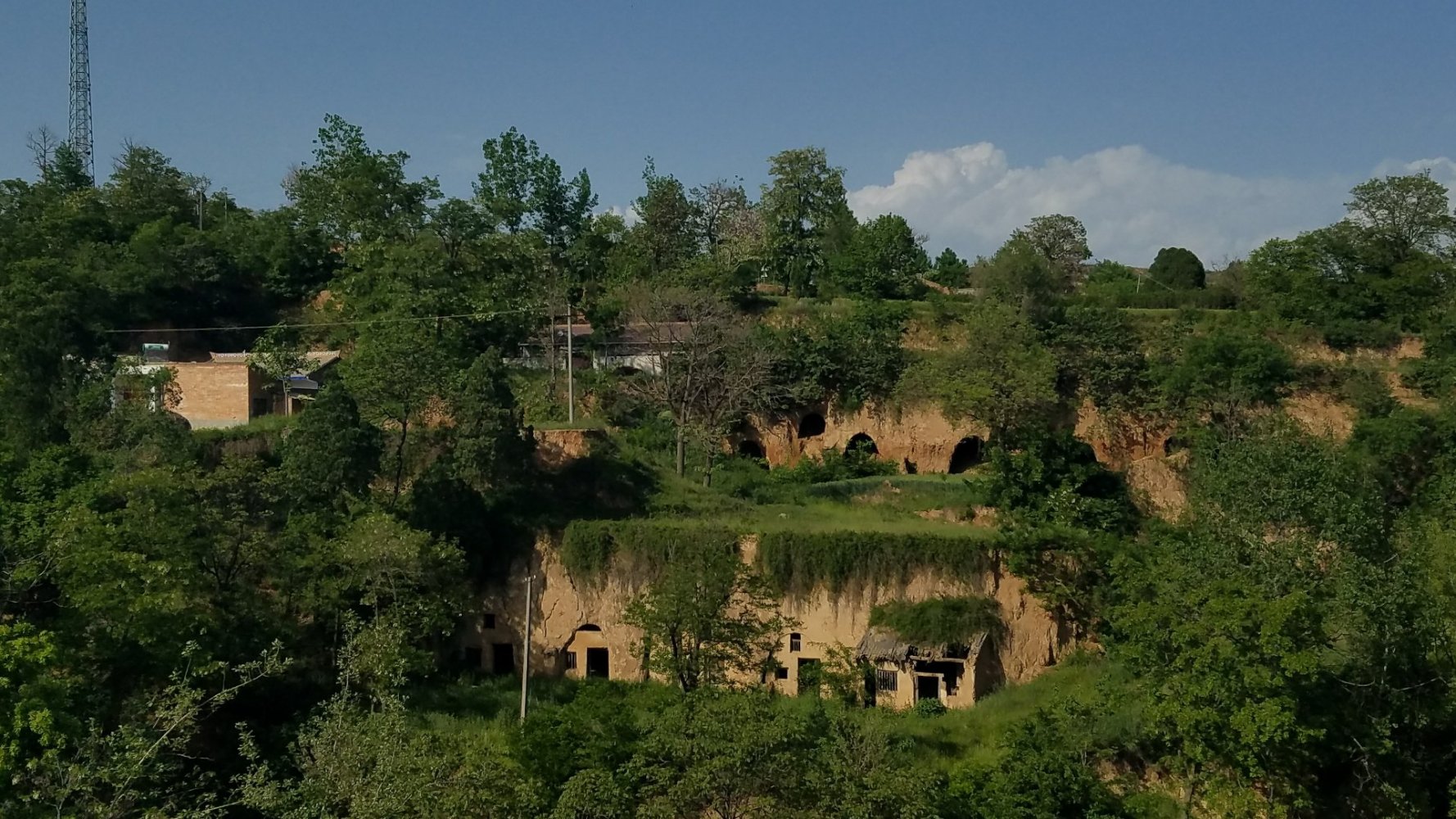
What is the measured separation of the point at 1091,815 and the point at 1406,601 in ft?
17.9

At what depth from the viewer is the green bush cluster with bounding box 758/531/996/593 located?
21.7 meters

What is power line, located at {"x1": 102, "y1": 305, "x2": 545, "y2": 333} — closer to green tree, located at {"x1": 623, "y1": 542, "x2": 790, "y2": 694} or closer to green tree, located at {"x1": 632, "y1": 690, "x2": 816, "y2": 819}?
green tree, located at {"x1": 623, "y1": 542, "x2": 790, "y2": 694}

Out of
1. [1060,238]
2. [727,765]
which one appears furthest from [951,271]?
[727,765]

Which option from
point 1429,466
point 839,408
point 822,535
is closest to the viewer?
point 822,535

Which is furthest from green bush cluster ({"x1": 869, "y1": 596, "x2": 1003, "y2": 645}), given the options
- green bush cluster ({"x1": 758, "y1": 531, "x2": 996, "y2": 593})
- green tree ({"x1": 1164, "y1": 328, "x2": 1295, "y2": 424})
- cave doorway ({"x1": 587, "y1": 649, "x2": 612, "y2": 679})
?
green tree ({"x1": 1164, "y1": 328, "x2": 1295, "y2": 424})

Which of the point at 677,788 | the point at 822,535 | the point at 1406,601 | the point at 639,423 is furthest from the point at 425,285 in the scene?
the point at 1406,601

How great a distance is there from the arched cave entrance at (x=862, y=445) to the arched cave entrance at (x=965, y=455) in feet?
6.28

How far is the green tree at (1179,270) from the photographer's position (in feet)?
133

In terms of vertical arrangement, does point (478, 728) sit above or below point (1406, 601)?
below

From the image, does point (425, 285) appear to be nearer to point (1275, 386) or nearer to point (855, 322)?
point (855, 322)

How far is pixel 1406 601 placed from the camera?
1716cm

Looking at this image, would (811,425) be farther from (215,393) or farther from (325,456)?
(215,393)

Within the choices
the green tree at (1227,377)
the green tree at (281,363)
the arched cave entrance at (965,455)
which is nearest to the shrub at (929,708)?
the arched cave entrance at (965,455)

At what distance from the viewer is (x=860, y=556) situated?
2181cm
